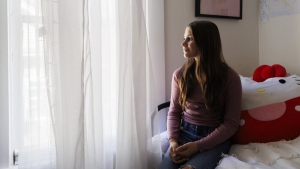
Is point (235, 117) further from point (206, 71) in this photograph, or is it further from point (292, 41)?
point (292, 41)

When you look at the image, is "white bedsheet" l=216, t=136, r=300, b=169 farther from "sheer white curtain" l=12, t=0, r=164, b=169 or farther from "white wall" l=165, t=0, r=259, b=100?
"white wall" l=165, t=0, r=259, b=100

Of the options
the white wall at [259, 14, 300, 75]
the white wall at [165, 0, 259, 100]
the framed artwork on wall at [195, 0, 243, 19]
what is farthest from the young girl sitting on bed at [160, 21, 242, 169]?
the white wall at [259, 14, 300, 75]

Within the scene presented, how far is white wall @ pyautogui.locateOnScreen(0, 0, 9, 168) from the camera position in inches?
39.2

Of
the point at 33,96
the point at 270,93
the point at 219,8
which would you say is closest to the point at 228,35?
the point at 219,8

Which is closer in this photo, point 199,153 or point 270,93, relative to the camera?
point 199,153

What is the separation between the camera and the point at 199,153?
1.03 m

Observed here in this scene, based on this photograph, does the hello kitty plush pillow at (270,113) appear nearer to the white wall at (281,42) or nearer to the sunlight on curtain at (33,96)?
the white wall at (281,42)

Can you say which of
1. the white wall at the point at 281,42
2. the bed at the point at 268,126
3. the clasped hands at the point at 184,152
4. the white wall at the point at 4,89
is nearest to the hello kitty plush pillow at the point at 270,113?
the bed at the point at 268,126

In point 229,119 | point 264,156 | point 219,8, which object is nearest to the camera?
point 264,156

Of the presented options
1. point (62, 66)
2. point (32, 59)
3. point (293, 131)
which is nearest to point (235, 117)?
point (293, 131)

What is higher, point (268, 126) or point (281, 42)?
point (281, 42)

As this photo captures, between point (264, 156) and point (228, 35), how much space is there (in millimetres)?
941

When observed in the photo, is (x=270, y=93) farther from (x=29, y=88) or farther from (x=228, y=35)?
(x=29, y=88)

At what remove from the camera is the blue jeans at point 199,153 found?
0.97 m
